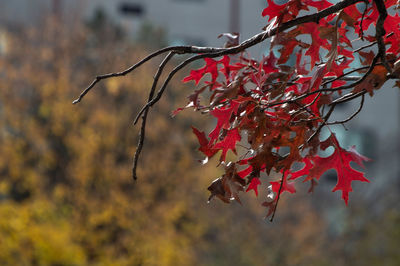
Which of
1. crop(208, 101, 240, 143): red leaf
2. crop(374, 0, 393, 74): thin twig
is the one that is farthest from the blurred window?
crop(374, 0, 393, 74): thin twig

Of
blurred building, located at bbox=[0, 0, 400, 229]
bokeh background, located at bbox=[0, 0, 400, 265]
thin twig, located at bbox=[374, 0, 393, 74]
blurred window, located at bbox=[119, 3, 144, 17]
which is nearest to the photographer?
thin twig, located at bbox=[374, 0, 393, 74]

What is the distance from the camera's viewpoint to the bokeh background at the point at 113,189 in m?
8.91

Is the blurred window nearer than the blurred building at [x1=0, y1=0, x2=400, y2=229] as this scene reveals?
No

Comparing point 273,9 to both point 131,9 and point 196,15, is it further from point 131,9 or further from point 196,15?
point 196,15

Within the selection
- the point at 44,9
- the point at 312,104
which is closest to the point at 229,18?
the point at 44,9

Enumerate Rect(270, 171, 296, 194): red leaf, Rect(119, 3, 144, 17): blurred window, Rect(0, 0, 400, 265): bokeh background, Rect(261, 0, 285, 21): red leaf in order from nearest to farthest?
1. Rect(261, 0, 285, 21): red leaf
2. Rect(270, 171, 296, 194): red leaf
3. Rect(0, 0, 400, 265): bokeh background
4. Rect(119, 3, 144, 17): blurred window

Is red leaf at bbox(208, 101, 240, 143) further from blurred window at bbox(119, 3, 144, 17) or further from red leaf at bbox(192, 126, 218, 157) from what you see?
blurred window at bbox(119, 3, 144, 17)

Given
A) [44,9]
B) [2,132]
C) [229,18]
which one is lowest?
[2,132]

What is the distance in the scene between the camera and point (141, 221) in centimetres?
922

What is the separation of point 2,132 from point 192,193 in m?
3.45

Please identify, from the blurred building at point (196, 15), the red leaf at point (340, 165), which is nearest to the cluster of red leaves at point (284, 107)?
the red leaf at point (340, 165)

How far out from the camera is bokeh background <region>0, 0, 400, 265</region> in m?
8.91

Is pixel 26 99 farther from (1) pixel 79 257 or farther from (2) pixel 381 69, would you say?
(2) pixel 381 69

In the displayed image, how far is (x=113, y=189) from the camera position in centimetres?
909
